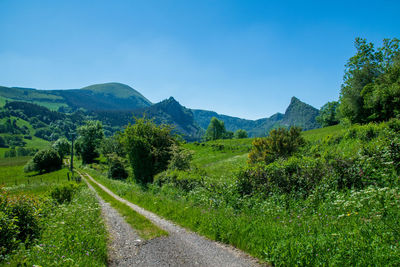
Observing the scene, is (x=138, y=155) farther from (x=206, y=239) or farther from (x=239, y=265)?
(x=239, y=265)

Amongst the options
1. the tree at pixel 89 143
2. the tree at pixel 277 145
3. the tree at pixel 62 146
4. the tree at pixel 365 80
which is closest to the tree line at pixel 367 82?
the tree at pixel 365 80

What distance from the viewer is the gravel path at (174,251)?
512 cm

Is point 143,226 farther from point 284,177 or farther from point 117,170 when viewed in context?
point 117,170

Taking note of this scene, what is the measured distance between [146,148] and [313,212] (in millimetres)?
17273

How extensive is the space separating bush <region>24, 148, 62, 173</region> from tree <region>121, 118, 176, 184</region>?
6451 cm

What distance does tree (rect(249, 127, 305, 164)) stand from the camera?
732 inches

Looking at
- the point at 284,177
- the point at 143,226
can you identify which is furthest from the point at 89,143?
the point at 284,177

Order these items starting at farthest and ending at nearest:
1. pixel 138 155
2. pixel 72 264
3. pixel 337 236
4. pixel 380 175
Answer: pixel 138 155 < pixel 380 175 < pixel 337 236 < pixel 72 264

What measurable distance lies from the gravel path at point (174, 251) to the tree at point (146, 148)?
45.0 feet

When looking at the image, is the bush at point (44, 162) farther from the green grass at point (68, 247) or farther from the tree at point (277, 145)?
the green grass at point (68, 247)

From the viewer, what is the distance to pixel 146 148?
21156 millimetres

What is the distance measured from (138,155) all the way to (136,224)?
13.3 m

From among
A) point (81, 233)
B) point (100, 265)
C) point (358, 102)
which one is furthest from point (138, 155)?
point (358, 102)

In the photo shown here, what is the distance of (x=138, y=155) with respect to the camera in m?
21.0
